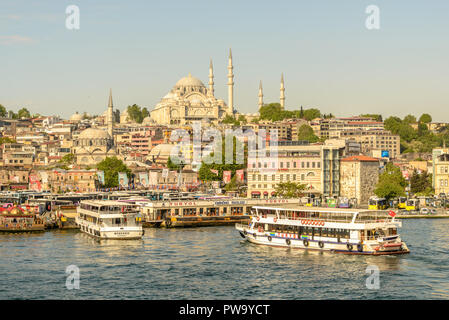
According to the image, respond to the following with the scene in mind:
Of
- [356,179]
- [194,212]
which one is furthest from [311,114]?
[194,212]

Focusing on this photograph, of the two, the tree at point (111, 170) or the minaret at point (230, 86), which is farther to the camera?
the minaret at point (230, 86)

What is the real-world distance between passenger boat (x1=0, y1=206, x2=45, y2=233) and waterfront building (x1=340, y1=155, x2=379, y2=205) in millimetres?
31236

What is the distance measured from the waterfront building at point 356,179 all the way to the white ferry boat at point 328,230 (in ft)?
91.6

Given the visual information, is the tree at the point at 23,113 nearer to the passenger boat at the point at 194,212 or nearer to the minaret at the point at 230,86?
the minaret at the point at 230,86

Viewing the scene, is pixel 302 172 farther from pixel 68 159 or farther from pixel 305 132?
pixel 305 132

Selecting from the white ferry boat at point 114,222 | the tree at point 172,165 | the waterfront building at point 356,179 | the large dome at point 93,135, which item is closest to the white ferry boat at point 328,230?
the white ferry boat at point 114,222

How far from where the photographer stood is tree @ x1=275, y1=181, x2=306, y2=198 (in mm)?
61603

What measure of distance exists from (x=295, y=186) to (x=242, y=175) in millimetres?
12714

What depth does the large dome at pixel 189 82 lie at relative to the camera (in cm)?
15800

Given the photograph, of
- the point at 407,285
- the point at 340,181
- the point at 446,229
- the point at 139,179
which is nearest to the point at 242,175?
the point at 340,181

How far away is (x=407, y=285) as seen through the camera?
1070 inches

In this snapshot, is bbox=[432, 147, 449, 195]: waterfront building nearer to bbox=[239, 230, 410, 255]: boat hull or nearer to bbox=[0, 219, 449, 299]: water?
bbox=[0, 219, 449, 299]: water

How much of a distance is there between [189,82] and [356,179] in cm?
9602

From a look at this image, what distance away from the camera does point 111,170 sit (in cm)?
8350
